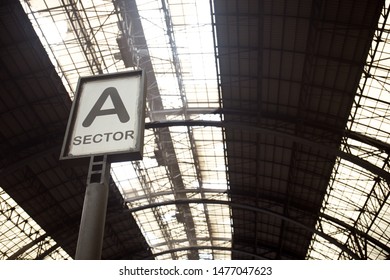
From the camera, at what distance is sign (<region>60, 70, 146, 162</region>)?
4.09 meters

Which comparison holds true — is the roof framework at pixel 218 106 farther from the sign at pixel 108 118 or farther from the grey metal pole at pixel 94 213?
the grey metal pole at pixel 94 213

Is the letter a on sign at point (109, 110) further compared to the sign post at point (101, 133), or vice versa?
the letter a on sign at point (109, 110)

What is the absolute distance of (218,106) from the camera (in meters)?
28.3

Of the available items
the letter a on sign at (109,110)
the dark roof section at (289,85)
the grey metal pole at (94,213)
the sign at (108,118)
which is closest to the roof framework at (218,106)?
the dark roof section at (289,85)

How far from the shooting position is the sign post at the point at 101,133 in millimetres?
3621

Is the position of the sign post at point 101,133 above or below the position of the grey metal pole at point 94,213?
above

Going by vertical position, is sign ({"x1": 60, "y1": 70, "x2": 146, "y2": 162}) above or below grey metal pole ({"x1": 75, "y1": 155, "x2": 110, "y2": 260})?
above

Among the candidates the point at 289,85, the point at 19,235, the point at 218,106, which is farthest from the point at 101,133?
the point at 19,235

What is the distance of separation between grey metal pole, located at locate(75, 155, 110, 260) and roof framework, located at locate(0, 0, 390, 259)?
17.8m

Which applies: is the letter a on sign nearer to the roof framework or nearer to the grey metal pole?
the grey metal pole

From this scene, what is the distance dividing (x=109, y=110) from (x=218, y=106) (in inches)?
952

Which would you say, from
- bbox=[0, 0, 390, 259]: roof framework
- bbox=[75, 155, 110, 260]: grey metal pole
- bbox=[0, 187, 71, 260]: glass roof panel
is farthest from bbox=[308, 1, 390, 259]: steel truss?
bbox=[0, 187, 71, 260]: glass roof panel

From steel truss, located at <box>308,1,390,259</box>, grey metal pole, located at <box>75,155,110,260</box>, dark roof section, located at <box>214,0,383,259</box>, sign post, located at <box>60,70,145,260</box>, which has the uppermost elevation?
dark roof section, located at <box>214,0,383,259</box>
